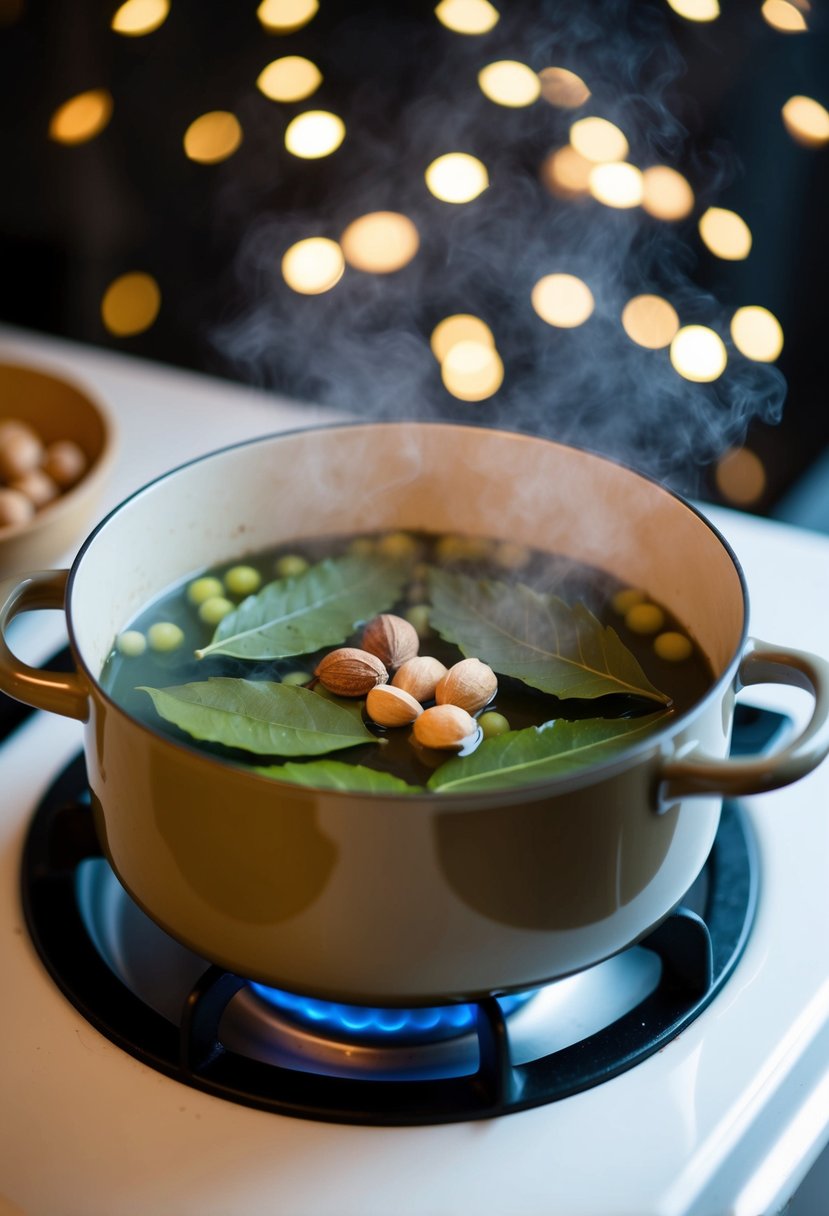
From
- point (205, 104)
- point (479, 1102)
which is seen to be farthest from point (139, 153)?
point (479, 1102)

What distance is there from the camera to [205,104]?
1.29 meters

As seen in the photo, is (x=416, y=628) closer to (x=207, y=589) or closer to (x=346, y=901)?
(x=207, y=589)

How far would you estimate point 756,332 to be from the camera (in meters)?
1.25

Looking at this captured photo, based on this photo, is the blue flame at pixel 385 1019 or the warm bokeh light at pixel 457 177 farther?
the warm bokeh light at pixel 457 177

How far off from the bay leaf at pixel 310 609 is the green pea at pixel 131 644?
1.4 inches

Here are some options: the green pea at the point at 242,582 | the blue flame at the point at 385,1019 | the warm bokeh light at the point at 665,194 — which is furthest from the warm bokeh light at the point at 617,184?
the blue flame at the point at 385,1019

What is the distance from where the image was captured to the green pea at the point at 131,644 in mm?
746

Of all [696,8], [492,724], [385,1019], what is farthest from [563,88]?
[385,1019]

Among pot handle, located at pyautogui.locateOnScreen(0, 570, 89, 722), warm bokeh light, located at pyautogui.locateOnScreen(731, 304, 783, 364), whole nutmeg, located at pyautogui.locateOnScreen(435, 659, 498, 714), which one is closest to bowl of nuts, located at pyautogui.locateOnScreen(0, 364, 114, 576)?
pot handle, located at pyautogui.locateOnScreen(0, 570, 89, 722)

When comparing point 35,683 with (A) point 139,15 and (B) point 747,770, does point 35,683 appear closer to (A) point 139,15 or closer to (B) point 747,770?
(B) point 747,770

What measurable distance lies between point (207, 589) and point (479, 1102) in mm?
366

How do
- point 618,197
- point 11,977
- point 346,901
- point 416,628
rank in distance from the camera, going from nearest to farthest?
point 346,901 → point 11,977 → point 416,628 → point 618,197

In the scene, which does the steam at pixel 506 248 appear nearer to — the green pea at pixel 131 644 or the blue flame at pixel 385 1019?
the green pea at pixel 131 644

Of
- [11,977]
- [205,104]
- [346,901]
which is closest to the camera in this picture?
[346,901]
